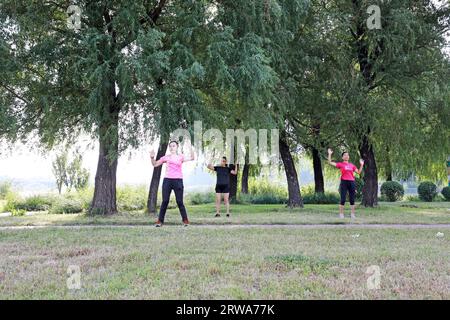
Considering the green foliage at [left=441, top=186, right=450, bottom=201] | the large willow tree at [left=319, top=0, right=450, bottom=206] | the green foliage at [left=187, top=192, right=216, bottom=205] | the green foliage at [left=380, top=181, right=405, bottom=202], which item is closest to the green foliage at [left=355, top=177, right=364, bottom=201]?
the green foliage at [left=380, top=181, right=405, bottom=202]

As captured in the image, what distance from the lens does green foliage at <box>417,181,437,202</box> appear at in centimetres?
3028

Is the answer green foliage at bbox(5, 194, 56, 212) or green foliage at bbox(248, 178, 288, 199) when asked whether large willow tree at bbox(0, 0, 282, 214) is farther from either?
green foliage at bbox(248, 178, 288, 199)

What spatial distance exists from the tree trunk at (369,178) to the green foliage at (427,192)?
40.1 feet

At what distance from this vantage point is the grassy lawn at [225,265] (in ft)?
15.2

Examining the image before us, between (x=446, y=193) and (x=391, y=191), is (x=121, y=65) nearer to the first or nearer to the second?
(x=391, y=191)

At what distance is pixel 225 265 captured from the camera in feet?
18.9

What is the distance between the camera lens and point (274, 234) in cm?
909

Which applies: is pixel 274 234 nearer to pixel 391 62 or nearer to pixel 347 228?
pixel 347 228

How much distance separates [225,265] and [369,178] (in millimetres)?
15438

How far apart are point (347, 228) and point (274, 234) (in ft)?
6.79

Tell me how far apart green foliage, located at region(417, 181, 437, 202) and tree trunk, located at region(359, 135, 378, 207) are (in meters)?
12.2

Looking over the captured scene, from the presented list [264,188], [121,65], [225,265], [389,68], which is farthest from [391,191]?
[225,265]

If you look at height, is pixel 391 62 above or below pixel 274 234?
above
